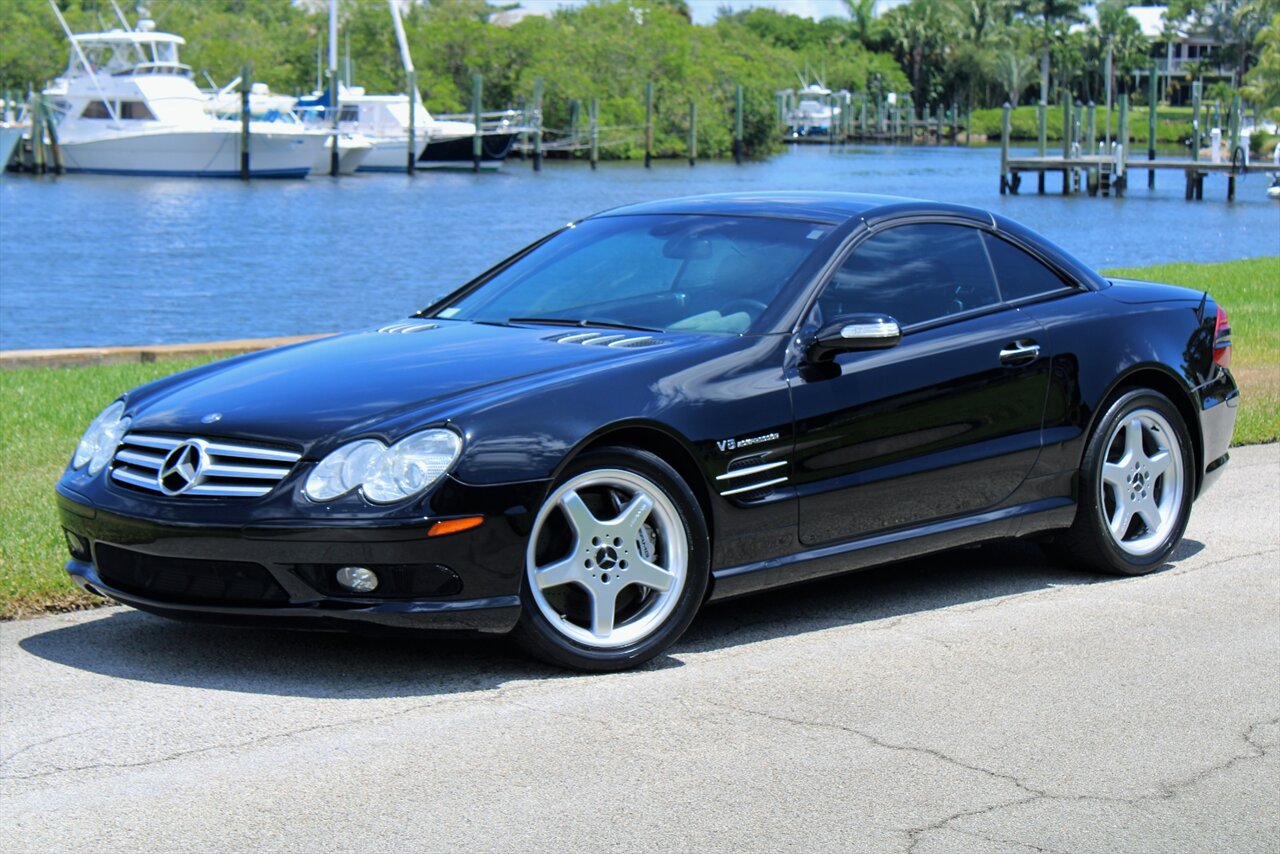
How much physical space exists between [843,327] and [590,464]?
1093 mm

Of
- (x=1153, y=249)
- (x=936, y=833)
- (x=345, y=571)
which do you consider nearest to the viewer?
(x=936, y=833)

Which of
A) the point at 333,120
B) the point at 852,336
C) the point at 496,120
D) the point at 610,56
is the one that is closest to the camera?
the point at 852,336

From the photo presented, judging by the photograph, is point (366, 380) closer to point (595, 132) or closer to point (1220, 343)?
point (1220, 343)

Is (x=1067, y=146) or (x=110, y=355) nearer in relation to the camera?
(x=110, y=355)

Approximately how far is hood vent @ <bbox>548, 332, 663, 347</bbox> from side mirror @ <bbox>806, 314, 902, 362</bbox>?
53 centimetres

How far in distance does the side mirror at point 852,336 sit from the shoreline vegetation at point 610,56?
7795 cm

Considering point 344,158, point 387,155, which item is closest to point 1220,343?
point 344,158

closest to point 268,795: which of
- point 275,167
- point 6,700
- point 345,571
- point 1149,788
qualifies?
point 345,571

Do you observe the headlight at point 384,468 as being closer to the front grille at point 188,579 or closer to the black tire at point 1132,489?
the front grille at point 188,579

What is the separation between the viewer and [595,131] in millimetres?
92500

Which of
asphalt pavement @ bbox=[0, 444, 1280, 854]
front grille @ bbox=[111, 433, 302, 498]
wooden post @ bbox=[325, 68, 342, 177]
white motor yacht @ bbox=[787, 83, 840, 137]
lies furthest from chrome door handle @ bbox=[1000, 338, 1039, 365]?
white motor yacht @ bbox=[787, 83, 840, 137]

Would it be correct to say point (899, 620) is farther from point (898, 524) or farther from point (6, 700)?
point (6, 700)

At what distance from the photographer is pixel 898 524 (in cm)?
646

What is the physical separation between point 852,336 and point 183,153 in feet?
231
